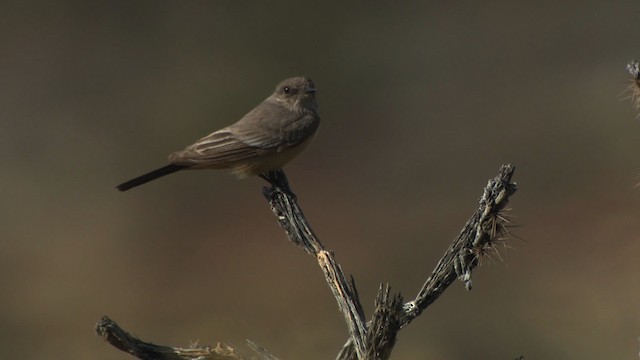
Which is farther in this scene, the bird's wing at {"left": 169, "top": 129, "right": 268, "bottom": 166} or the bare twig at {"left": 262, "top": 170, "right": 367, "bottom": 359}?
the bird's wing at {"left": 169, "top": 129, "right": 268, "bottom": 166}

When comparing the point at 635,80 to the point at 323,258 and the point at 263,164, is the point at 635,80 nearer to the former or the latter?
the point at 323,258

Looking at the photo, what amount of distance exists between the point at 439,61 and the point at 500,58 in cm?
74

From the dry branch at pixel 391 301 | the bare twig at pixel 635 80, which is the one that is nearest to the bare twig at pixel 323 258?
the dry branch at pixel 391 301

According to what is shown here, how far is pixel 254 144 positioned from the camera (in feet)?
16.2

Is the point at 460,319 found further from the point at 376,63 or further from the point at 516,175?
the point at 376,63

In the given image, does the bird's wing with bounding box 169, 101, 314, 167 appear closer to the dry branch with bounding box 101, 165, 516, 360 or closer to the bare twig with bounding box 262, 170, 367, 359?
the bare twig with bounding box 262, 170, 367, 359

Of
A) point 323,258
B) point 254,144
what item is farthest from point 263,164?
point 323,258

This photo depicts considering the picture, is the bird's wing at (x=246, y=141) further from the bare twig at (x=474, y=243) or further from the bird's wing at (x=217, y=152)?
the bare twig at (x=474, y=243)

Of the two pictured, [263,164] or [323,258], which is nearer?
[323,258]

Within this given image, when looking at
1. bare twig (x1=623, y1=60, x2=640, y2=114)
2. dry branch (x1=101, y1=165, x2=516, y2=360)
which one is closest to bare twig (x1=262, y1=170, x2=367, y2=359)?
dry branch (x1=101, y1=165, x2=516, y2=360)

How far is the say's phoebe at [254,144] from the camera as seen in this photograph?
15.9 feet

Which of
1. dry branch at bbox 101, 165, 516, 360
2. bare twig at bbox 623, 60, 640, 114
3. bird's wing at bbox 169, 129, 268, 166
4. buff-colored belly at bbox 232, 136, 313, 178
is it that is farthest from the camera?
buff-colored belly at bbox 232, 136, 313, 178

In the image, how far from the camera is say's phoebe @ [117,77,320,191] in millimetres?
4832

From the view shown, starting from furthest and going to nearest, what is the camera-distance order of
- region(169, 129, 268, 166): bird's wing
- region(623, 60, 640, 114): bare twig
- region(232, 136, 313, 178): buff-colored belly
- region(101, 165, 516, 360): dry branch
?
1. region(232, 136, 313, 178): buff-colored belly
2. region(169, 129, 268, 166): bird's wing
3. region(623, 60, 640, 114): bare twig
4. region(101, 165, 516, 360): dry branch
